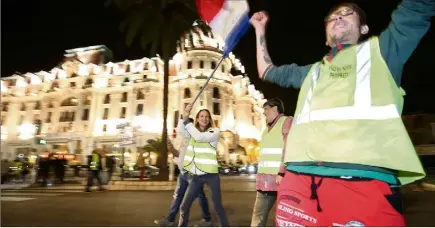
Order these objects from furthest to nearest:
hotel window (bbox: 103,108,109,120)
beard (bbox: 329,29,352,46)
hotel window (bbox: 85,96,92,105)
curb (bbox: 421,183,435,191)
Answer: hotel window (bbox: 85,96,92,105) < hotel window (bbox: 103,108,109,120) < curb (bbox: 421,183,435,191) < beard (bbox: 329,29,352,46)

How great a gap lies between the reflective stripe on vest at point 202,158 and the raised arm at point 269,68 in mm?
3532

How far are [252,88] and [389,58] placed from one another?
82013mm

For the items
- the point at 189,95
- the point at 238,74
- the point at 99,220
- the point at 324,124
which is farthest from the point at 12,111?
the point at 324,124

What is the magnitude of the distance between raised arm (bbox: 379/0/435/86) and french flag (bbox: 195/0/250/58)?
1979mm

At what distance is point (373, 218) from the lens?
1789mm

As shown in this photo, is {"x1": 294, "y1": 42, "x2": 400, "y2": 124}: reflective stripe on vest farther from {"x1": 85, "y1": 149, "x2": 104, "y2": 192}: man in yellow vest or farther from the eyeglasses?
{"x1": 85, "y1": 149, "x2": 104, "y2": 192}: man in yellow vest

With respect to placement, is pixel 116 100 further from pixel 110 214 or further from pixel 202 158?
pixel 202 158

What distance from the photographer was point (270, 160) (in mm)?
4914

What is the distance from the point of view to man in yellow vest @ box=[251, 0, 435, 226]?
1.86 metres

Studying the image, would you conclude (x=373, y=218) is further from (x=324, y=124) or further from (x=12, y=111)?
(x=12, y=111)

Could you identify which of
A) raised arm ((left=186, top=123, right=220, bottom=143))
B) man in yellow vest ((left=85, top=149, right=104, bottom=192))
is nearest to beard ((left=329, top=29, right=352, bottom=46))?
raised arm ((left=186, top=123, right=220, bottom=143))

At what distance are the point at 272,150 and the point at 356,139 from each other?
3047 millimetres

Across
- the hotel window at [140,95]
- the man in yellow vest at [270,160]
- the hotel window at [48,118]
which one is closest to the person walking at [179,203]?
the man in yellow vest at [270,160]

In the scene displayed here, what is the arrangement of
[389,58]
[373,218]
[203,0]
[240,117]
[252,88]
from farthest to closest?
[252,88] → [240,117] → [203,0] → [389,58] → [373,218]
